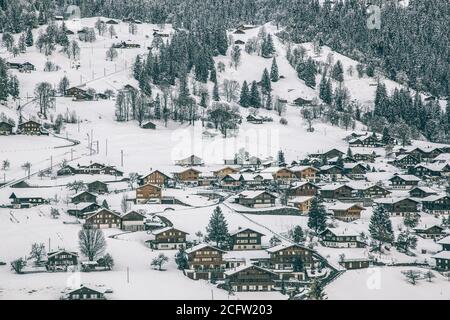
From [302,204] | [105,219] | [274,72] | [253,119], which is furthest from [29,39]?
[302,204]

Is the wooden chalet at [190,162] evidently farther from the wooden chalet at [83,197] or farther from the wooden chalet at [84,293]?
the wooden chalet at [84,293]

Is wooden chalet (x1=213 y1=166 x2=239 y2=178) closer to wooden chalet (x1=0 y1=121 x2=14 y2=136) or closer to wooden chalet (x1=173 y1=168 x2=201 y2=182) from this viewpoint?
wooden chalet (x1=173 y1=168 x2=201 y2=182)

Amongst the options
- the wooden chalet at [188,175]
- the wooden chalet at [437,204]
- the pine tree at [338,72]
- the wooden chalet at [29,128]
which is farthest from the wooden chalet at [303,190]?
the pine tree at [338,72]

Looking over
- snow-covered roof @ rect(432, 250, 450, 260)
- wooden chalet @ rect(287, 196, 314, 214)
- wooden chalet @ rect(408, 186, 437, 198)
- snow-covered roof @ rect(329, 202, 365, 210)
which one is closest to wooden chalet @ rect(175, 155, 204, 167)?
wooden chalet @ rect(287, 196, 314, 214)

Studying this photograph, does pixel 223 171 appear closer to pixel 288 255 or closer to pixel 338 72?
pixel 288 255

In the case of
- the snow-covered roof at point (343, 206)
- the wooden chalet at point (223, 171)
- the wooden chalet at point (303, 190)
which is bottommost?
the wooden chalet at point (223, 171)
